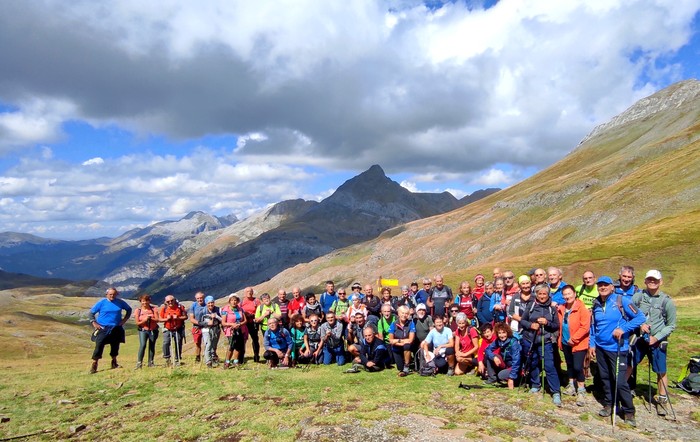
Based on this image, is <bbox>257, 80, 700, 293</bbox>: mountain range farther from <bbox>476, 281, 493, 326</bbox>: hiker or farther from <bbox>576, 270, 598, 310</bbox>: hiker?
<bbox>576, 270, 598, 310</bbox>: hiker

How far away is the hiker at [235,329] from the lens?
61.8 feet

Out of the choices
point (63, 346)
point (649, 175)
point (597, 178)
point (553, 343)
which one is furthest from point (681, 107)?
point (63, 346)

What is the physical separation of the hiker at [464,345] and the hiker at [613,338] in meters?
4.35

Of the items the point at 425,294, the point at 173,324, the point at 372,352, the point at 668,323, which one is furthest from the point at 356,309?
the point at 668,323

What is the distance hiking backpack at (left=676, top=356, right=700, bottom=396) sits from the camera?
40.5 feet

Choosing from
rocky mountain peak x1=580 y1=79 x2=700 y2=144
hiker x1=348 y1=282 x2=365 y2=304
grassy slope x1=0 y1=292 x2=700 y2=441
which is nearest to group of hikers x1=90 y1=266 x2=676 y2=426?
hiker x1=348 y1=282 x2=365 y2=304

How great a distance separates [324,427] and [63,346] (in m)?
69.0

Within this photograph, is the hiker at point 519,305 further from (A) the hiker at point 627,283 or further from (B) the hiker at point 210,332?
(B) the hiker at point 210,332

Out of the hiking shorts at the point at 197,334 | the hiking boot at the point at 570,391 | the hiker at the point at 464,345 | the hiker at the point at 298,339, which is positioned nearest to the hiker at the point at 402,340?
the hiker at the point at 464,345

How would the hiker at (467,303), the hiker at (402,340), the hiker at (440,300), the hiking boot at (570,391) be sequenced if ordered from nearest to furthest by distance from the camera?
the hiking boot at (570,391) → the hiker at (402,340) → the hiker at (467,303) → the hiker at (440,300)

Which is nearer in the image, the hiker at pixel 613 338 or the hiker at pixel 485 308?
the hiker at pixel 613 338

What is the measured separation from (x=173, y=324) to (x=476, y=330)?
13006 mm

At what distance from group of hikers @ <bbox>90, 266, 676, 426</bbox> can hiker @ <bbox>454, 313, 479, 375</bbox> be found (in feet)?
0.12

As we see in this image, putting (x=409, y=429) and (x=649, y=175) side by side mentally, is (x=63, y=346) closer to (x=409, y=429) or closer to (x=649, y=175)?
(x=409, y=429)
